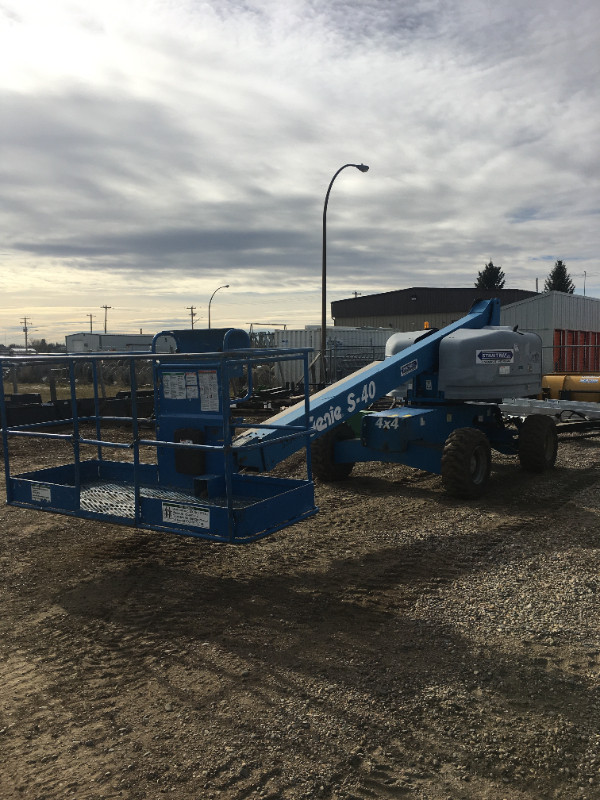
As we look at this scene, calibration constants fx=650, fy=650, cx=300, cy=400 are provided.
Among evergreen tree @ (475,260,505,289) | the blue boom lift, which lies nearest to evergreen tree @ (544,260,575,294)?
evergreen tree @ (475,260,505,289)

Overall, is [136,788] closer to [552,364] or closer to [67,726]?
[67,726]

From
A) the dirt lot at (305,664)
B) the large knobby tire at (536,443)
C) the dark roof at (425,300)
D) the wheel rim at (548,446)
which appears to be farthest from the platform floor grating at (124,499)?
the dark roof at (425,300)

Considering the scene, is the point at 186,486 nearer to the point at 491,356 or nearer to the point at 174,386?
the point at 174,386

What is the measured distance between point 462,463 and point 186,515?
4344 mm

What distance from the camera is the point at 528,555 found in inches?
252

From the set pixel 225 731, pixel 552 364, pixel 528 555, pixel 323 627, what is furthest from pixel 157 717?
pixel 552 364

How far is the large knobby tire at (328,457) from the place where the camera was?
9.40 metres

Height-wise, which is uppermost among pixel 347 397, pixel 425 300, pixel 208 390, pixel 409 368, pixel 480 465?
pixel 425 300

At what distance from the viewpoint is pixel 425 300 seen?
152 ft

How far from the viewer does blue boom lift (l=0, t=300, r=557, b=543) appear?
210 inches

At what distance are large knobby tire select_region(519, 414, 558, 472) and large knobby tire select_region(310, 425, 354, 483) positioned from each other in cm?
272

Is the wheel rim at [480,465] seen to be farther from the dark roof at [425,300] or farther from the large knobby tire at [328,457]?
the dark roof at [425,300]

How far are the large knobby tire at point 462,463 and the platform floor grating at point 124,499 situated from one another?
3304mm

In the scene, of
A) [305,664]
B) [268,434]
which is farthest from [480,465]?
[305,664]
